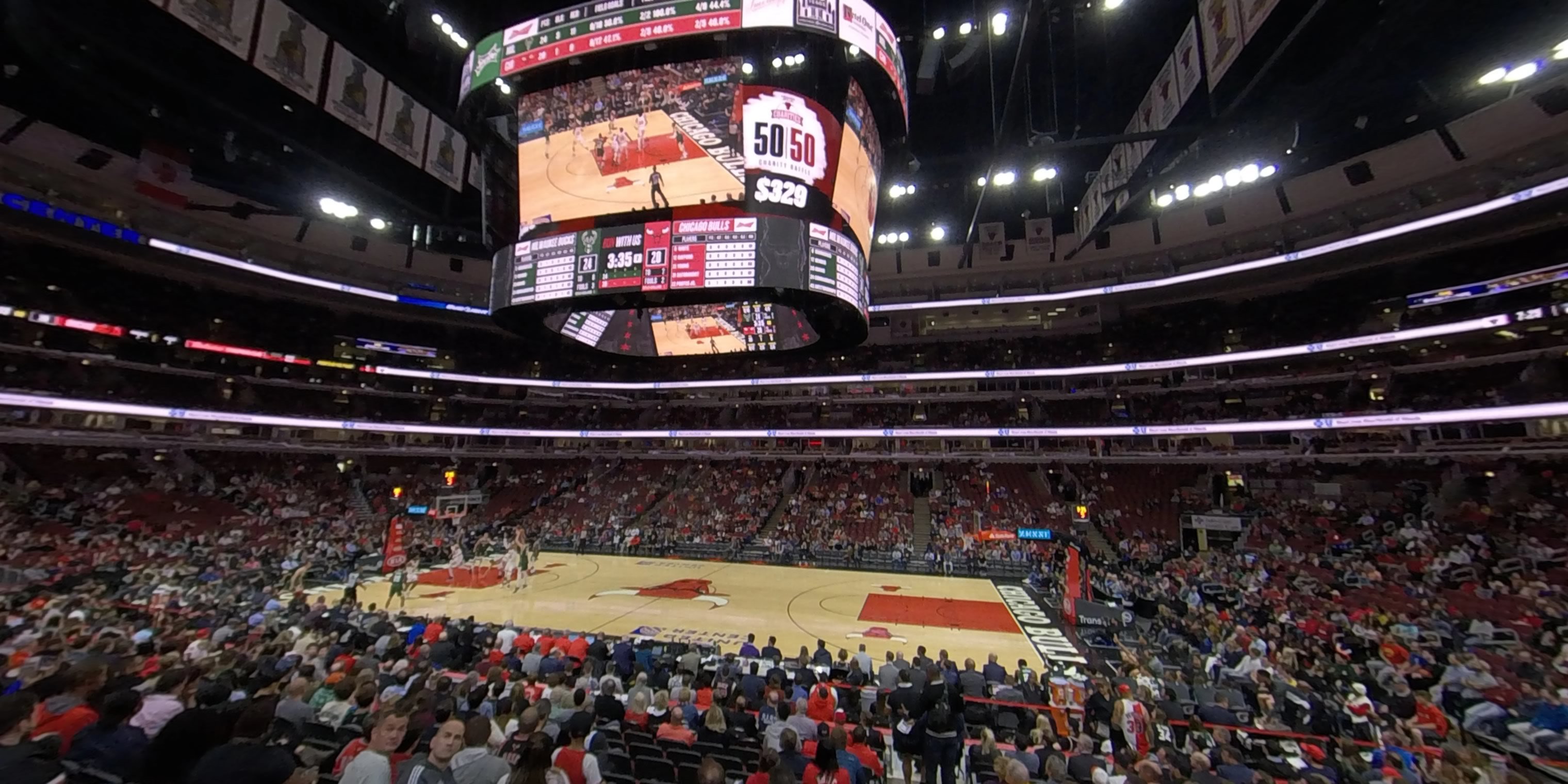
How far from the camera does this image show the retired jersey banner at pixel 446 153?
49.9 ft

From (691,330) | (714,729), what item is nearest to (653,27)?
(691,330)

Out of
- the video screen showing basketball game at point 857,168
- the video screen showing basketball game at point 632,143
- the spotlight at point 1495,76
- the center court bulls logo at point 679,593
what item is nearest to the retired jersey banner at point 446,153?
the video screen showing basketball game at point 632,143

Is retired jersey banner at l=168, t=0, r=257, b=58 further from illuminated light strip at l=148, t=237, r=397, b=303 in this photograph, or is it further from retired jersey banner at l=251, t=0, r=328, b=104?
illuminated light strip at l=148, t=237, r=397, b=303

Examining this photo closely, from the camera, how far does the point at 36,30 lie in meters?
10.7

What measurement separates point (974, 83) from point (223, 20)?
16.7 metres

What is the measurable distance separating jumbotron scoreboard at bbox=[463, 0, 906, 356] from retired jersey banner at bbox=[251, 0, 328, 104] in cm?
335

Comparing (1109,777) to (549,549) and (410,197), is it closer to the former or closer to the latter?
(410,197)

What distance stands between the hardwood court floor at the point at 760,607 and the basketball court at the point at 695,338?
7.36 meters

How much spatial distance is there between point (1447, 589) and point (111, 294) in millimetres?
49700

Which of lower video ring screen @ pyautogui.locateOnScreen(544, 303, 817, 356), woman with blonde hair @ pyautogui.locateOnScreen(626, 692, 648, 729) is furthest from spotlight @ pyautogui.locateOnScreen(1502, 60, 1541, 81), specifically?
woman with blonde hair @ pyautogui.locateOnScreen(626, 692, 648, 729)

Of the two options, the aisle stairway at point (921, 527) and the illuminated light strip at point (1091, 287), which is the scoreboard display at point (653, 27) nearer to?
the illuminated light strip at point (1091, 287)

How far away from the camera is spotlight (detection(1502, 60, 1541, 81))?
12571 mm

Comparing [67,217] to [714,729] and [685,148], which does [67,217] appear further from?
[714,729]

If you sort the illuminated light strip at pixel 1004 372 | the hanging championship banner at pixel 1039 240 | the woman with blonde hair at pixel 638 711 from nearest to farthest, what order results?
the woman with blonde hair at pixel 638 711 → the illuminated light strip at pixel 1004 372 → the hanging championship banner at pixel 1039 240
